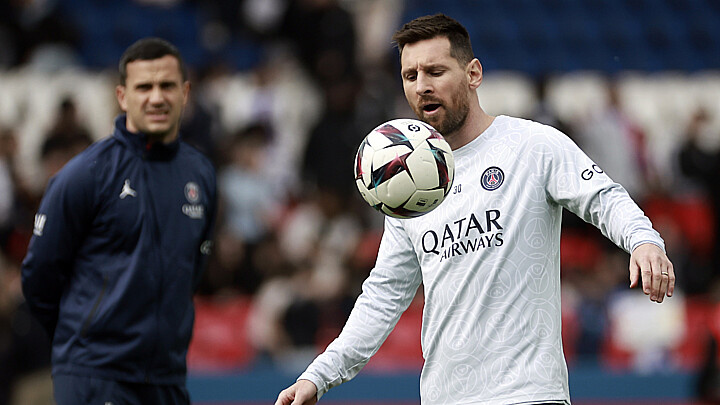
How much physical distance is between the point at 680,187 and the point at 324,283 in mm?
5456

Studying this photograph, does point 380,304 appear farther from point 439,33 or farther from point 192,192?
point 192,192

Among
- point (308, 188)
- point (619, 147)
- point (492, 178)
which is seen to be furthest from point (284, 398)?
point (619, 147)

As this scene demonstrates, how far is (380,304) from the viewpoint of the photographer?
4914 millimetres

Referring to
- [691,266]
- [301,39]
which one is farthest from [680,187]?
[301,39]

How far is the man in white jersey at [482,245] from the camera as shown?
4.42 metres

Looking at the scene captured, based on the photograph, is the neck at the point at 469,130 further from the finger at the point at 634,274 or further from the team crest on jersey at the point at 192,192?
the team crest on jersey at the point at 192,192

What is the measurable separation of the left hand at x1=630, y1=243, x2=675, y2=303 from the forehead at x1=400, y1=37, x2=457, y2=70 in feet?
4.24

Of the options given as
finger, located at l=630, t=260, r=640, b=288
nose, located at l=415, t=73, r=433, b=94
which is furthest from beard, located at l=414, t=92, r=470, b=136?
finger, located at l=630, t=260, r=640, b=288

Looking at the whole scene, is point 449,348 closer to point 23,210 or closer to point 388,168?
point 388,168

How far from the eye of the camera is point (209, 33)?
1501cm

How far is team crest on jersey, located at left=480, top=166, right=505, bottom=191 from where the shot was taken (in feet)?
15.1

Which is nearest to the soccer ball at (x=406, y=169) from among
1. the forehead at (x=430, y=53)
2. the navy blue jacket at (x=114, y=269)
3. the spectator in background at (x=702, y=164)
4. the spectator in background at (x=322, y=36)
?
the forehead at (x=430, y=53)

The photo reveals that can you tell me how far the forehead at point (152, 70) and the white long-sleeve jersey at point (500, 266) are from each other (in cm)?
185

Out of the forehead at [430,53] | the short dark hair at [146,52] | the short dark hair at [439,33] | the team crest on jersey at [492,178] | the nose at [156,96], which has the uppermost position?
the short dark hair at [146,52]
